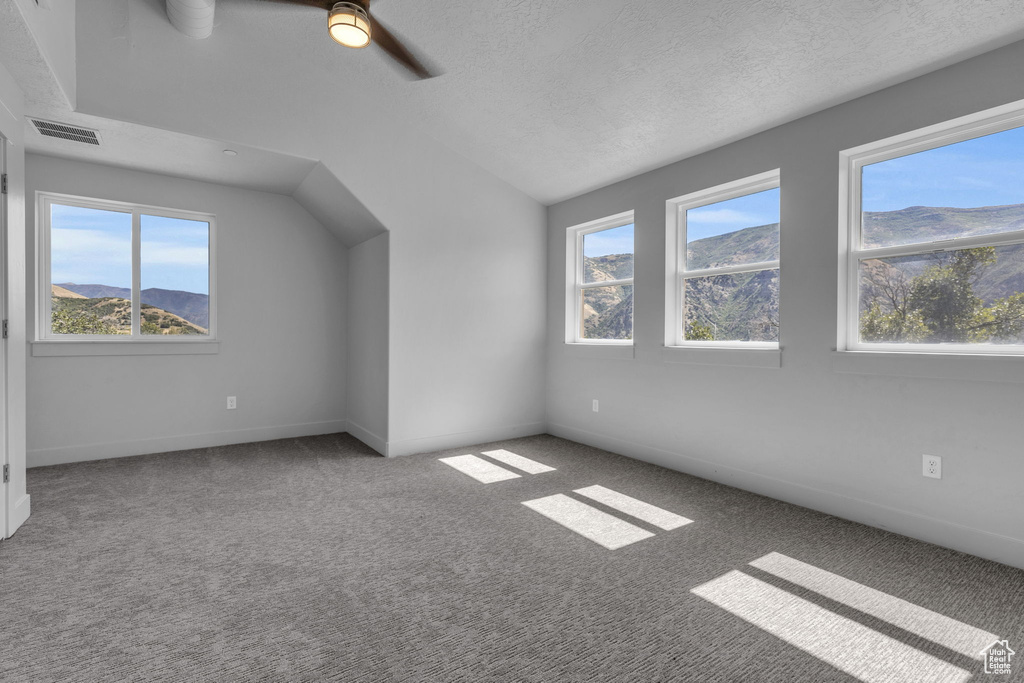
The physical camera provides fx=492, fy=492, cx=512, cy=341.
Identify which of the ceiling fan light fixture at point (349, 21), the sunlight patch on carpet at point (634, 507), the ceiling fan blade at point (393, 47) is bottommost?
the sunlight patch on carpet at point (634, 507)

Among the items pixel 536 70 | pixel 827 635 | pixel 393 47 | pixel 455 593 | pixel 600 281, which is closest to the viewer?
Answer: pixel 827 635

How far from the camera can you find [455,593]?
2113 millimetres

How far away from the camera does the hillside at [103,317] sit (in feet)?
13.4

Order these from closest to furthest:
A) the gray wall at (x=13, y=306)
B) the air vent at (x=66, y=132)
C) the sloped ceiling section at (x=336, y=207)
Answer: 1. the gray wall at (x=13, y=306)
2. the air vent at (x=66, y=132)
3. the sloped ceiling section at (x=336, y=207)

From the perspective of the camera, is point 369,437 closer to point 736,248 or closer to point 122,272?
point 122,272

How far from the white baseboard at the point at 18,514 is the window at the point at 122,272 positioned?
1766mm

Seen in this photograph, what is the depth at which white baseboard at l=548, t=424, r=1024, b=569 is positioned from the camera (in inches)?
95.1

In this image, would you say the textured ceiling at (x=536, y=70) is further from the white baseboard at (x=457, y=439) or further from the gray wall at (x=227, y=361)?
the white baseboard at (x=457, y=439)

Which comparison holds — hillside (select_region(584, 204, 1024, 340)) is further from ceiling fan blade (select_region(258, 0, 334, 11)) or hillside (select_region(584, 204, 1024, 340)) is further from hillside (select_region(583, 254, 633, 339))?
ceiling fan blade (select_region(258, 0, 334, 11))

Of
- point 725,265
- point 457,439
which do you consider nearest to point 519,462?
point 457,439

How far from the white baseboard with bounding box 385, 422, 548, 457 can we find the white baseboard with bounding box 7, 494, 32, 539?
2266mm

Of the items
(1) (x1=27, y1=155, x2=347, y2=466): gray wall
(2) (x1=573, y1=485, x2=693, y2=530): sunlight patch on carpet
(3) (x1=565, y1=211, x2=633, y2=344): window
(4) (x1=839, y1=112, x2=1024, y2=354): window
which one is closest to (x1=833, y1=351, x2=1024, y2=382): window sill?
(4) (x1=839, y1=112, x2=1024, y2=354): window

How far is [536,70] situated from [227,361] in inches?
150

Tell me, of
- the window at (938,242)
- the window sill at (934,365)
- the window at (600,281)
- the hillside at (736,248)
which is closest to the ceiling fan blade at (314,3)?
the window at (600,281)
